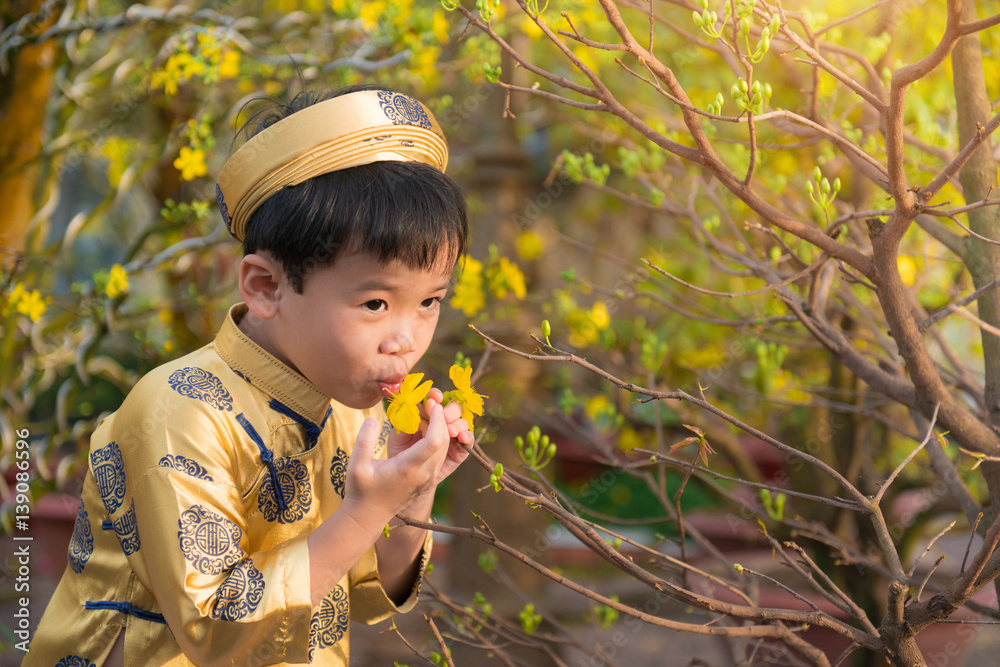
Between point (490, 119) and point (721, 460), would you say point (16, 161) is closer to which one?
point (490, 119)

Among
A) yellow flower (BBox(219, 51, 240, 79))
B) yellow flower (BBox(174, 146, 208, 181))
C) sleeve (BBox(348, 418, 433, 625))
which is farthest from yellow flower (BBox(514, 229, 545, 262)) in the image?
sleeve (BBox(348, 418, 433, 625))

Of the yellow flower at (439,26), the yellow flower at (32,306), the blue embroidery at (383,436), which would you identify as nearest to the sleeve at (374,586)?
the blue embroidery at (383,436)

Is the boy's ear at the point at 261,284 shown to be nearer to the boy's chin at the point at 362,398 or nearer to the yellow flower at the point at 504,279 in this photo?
the boy's chin at the point at 362,398

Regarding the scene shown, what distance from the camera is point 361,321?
113cm

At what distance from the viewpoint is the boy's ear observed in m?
1.19

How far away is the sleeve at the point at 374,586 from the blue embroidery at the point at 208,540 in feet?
1.22

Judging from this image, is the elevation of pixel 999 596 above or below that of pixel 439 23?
below

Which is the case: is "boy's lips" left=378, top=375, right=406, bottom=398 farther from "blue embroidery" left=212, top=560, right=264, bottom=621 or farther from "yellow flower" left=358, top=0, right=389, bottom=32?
"yellow flower" left=358, top=0, right=389, bottom=32

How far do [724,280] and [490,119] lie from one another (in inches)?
59.0

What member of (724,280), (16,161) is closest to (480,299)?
(16,161)

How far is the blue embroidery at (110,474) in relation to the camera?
118 cm

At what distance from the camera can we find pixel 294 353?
1221 mm

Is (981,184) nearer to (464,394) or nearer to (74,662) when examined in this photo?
(464,394)

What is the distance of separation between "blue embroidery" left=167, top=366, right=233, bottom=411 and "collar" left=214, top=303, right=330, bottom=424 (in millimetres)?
49
